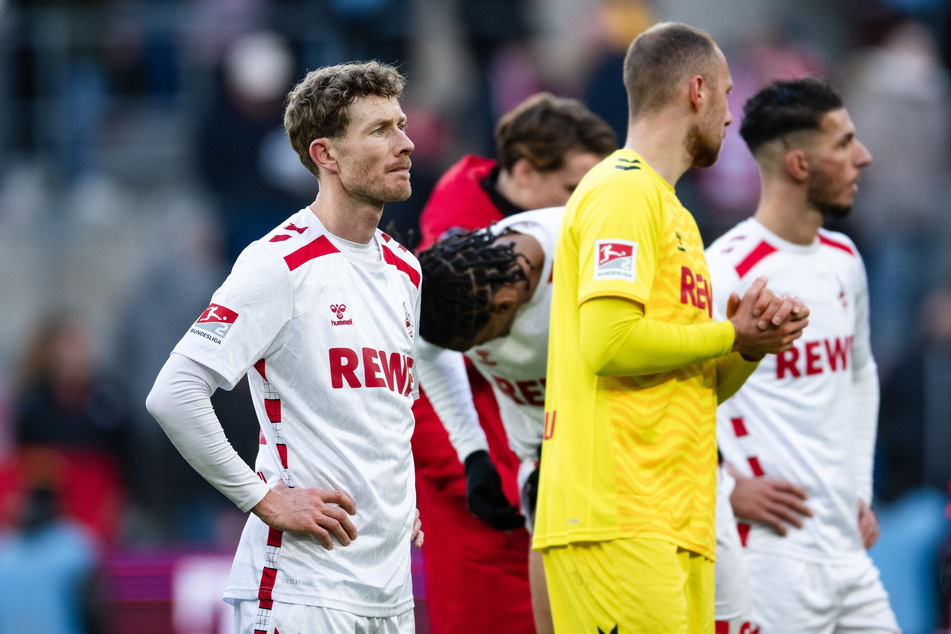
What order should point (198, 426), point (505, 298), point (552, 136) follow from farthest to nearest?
1. point (552, 136)
2. point (505, 298)
3. point (198, 426)

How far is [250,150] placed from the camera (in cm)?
1103

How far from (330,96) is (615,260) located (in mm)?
990

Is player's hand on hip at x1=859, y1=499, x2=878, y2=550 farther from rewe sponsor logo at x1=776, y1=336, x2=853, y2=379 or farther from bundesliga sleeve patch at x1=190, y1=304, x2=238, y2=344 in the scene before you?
bundesliga sleeve patch at x1=190, y1=304, x2=238, y2=344

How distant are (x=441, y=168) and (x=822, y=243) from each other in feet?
21.1

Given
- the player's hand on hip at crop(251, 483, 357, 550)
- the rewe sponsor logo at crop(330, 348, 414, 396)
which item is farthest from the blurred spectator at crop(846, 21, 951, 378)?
the player's hand on hip at crop(251, 483, 357, 550)

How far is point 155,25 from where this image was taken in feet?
39.5

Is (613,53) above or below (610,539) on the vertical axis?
above

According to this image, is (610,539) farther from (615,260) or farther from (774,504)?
(774,504)

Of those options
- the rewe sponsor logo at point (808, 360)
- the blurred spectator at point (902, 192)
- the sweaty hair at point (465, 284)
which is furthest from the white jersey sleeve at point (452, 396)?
the blurred spectator at point (902, 192)

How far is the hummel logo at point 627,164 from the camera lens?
3754 millimetres

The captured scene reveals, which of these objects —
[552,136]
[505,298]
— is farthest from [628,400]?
[552,136]

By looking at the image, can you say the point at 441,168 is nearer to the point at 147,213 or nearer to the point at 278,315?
the point at 147,213

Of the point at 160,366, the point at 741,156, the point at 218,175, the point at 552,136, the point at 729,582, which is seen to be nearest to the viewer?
the point at 729,582

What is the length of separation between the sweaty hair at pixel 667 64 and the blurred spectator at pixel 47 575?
489 cm
